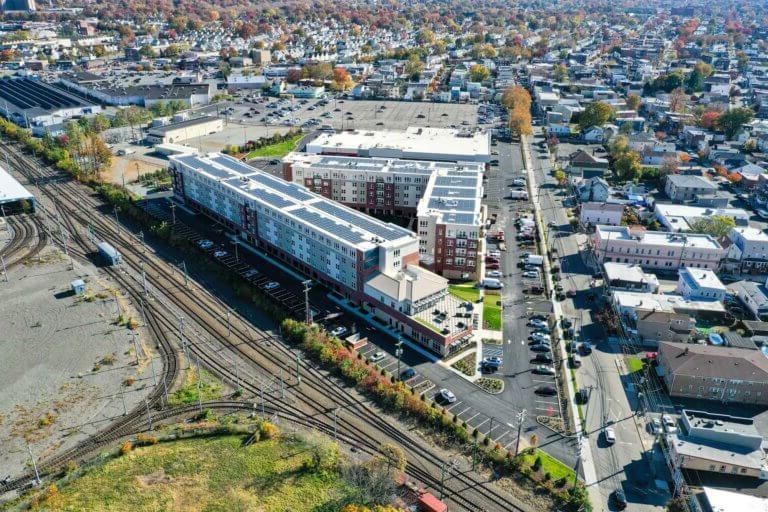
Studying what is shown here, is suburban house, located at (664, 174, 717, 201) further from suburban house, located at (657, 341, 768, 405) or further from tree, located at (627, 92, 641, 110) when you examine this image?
tree, located at (627, 92, 641, 110)

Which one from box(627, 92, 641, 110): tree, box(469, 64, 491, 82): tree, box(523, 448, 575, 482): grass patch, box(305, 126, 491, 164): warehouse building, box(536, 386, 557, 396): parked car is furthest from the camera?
box(469, 64, 491, 82): tree

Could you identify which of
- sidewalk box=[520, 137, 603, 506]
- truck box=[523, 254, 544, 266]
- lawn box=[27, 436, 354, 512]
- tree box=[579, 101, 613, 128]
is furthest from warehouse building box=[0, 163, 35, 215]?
tree box=[579, 101, 613, 128]

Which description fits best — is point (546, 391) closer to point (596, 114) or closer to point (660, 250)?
point (660, 250)

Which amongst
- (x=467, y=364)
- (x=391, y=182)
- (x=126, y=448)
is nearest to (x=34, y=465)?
(x=126, y=448)

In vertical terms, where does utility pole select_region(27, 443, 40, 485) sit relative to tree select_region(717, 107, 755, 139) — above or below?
below

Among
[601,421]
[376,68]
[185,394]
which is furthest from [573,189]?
[376,68]
